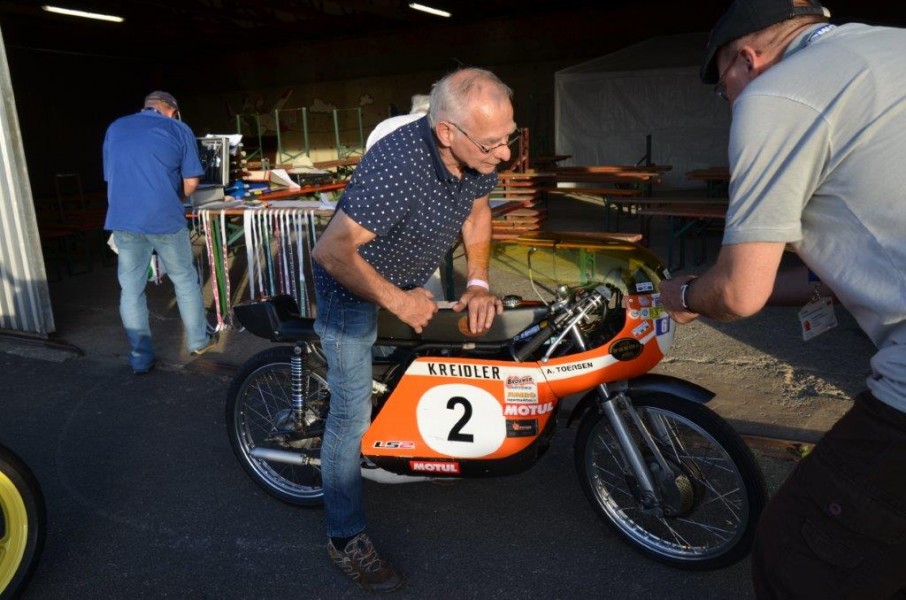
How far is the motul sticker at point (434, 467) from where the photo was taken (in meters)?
2.92

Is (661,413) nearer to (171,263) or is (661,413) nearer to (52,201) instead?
(171,263)

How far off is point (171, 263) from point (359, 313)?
3.20m

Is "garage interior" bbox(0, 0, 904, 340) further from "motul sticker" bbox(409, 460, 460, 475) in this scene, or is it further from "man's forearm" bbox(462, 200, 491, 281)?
"motul sticker" bbox(409, 460, 460, 475)

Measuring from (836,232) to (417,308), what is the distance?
1353 mm

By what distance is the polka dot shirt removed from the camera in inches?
91.6

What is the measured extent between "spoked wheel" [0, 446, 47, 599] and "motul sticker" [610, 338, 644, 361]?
2238 millimetres

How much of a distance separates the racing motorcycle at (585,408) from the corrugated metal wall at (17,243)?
3.86 m

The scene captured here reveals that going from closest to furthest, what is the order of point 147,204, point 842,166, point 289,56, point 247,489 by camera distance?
point 842,166
point 247,489
point 147,204
point 289,56

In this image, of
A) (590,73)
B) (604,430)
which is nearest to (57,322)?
(604,430)

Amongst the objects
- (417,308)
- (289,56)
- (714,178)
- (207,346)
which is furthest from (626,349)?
(289,56)

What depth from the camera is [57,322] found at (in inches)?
261

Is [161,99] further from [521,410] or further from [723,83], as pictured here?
[723,83]

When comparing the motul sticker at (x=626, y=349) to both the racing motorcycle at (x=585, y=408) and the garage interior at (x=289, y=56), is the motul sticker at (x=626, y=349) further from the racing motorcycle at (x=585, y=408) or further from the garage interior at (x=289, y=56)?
the garage interior at (x=289, y=56)

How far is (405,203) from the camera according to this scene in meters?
2.36
